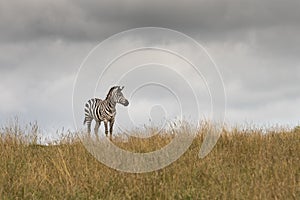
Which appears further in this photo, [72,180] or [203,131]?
[203,131]

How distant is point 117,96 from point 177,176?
34.1ft

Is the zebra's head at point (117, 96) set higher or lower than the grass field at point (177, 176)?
higher

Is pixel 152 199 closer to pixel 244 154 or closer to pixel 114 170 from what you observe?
pixel 114 170

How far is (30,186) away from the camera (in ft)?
24.9

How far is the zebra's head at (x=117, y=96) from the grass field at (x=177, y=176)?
6.40m

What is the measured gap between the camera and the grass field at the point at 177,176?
680 cm

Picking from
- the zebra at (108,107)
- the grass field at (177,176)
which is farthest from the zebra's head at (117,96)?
the grass field at (177,176)

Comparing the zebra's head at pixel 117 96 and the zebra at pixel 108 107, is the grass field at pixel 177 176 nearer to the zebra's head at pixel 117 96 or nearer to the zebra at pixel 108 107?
the zebra at pixel 108 107

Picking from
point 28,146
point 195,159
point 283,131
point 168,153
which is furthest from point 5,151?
point 283,131

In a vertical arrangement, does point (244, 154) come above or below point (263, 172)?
above

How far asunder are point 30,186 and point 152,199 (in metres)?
2.30

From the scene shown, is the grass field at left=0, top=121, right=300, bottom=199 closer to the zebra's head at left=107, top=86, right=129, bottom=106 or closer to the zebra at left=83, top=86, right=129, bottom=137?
the zebra at left=83, top=86, right=129, bottom=137

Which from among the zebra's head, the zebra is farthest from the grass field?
the zebra's head

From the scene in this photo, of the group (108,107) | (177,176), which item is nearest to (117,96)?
(108,107)
